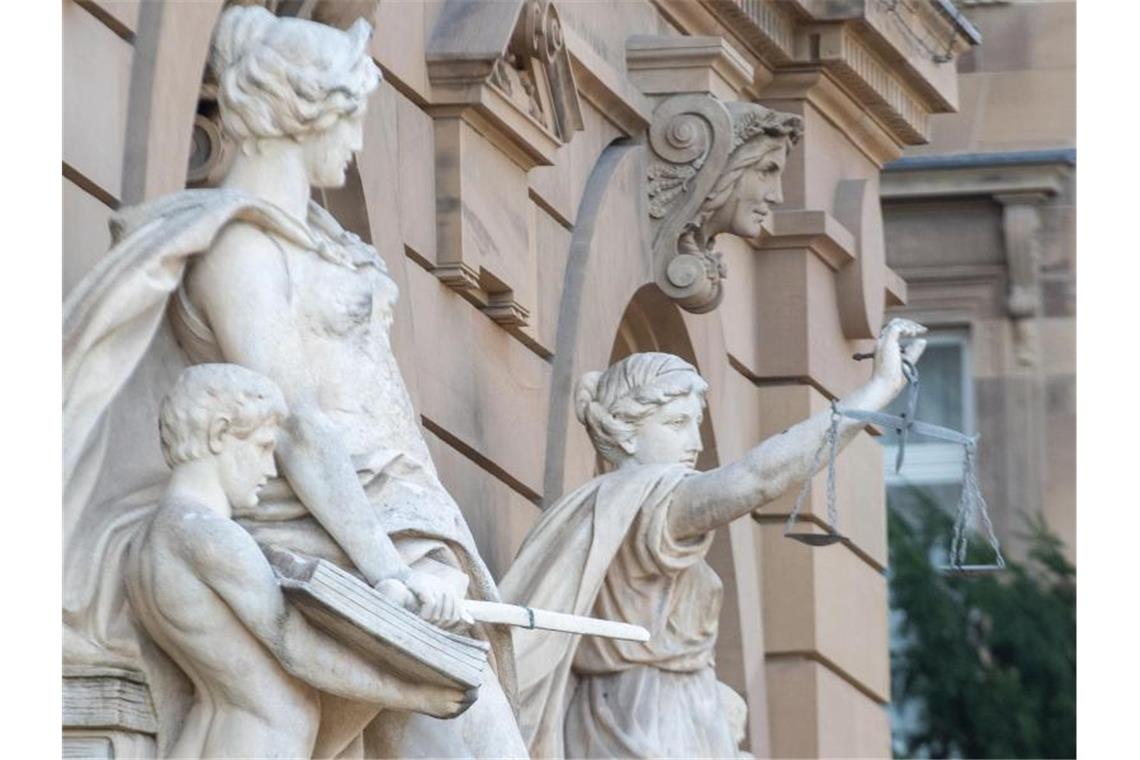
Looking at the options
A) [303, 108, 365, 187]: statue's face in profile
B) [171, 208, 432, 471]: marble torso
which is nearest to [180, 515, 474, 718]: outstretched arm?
[171, 208, 432, 471]: marble torso

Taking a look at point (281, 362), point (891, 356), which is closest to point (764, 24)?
point (891, 356)

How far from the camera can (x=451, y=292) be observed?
48.2ft

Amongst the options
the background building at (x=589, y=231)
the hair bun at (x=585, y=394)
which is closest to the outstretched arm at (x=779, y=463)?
the hair bun at (x=585, y=394)

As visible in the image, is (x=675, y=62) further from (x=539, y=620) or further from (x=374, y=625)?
(x=374, y=625)

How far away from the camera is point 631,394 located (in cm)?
1394

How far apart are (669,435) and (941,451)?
1618cm

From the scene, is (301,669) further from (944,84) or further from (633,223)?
(944,84)

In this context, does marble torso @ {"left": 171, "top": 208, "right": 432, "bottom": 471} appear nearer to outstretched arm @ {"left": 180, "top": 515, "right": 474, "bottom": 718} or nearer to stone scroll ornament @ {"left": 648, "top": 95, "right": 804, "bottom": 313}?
outstretched arm @ {"left": 180, "top": 515, "right": 474, "bottom": 718}

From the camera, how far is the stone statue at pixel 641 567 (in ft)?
44.2

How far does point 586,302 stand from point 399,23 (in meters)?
1.93

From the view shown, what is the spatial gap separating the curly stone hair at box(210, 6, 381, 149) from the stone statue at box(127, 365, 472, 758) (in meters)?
0.76

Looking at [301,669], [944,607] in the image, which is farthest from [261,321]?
[944,607]

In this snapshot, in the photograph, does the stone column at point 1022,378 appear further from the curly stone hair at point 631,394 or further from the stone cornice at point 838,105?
the curly stone hair at point 631,394

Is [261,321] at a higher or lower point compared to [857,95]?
lower
